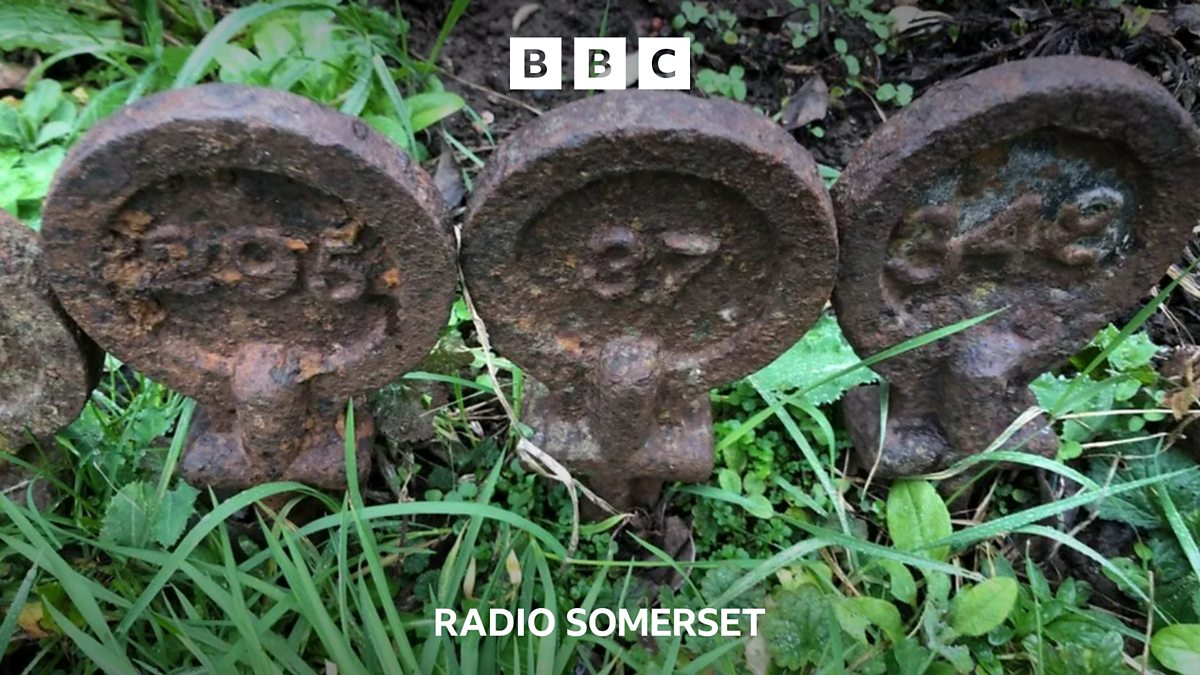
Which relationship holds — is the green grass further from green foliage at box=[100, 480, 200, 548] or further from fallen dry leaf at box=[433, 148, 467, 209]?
fallen dry leaf at box=[433, 148, 467, 209]

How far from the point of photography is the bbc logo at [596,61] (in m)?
2.21

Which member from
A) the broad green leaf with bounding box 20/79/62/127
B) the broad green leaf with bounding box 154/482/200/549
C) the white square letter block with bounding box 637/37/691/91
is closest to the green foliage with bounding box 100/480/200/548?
the broad green leaf with bounding box 154/482/200/549

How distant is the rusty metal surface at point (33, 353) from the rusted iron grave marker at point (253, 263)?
0.08m

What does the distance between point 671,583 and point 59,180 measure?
1033mm

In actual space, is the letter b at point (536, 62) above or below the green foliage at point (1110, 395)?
above

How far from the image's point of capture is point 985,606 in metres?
1.40

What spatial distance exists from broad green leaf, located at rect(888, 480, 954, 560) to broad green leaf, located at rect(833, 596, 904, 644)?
0.44 feet

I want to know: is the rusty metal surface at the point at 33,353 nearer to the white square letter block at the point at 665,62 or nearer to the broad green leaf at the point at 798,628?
the broad green leaf at the point at 798,628

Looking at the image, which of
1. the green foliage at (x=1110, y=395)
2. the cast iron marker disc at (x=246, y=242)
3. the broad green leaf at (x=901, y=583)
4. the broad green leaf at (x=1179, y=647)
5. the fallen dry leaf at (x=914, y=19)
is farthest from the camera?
the fallen dry leaf at (x=914, y=19)

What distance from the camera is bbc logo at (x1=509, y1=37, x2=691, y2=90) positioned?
2.21 meters

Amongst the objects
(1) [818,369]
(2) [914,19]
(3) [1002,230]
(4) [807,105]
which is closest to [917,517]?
(1) [818,369]

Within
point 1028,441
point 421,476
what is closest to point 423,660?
point 421,476

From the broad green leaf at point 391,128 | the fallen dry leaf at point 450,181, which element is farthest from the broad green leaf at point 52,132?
the fallen dry leaf at point 450,181

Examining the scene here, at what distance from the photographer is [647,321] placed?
1.35 metres
